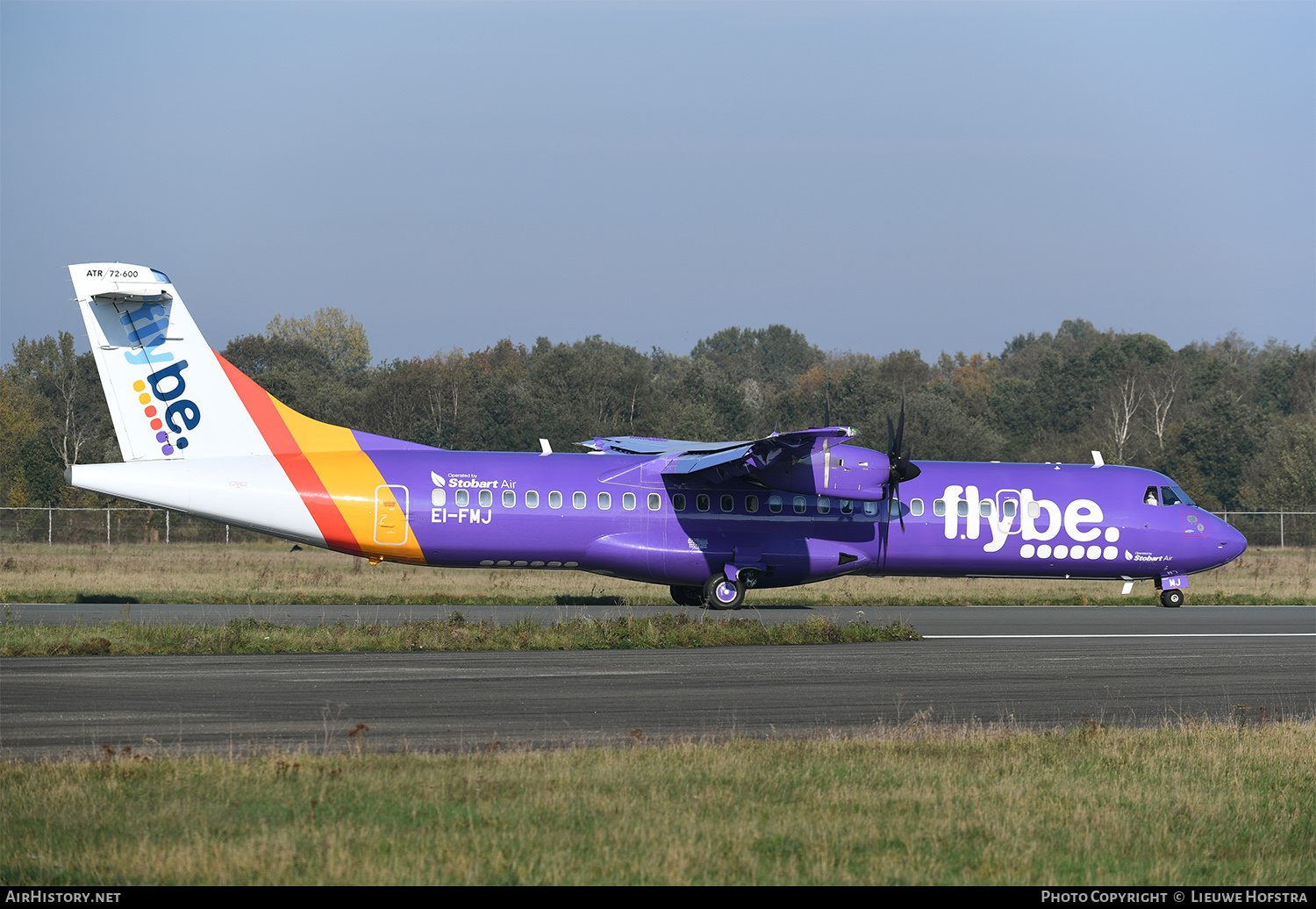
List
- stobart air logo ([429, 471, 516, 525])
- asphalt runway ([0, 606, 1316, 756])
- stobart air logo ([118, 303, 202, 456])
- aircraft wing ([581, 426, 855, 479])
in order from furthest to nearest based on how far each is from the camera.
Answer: stobart air logo ([429, 471, 516, 525]) < aircraft wing ([581, 426, 855, 479]) < stobart air logo ([118, 303, 202, 456]) < asphalt runway ([0, 606, 1316, 756])

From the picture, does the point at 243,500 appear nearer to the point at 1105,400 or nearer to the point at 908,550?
the point at 908,550

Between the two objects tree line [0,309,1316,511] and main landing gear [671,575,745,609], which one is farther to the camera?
tree line [0,309,1316,511]

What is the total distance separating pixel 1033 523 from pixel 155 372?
64.9ft

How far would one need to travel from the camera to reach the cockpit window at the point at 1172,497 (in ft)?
96.7

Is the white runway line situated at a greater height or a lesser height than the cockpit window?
lesser

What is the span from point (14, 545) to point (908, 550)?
35918 millimetres

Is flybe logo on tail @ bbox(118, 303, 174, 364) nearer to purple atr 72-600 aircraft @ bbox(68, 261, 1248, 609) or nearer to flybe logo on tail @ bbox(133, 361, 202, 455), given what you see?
purple atr 72-600 aircraft @ bbox(68, 261, 1248, 609)

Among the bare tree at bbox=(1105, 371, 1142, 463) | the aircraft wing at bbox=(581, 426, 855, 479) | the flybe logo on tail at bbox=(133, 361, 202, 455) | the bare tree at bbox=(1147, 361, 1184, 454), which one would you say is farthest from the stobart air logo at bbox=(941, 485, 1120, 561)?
the bare tree at bbox=(1147, 361, 1184, 454)

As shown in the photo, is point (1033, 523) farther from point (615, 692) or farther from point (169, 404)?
point (169, 404)

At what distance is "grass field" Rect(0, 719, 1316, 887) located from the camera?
23.7 ft

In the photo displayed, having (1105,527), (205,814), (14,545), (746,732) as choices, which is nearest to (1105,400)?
(1105,527)

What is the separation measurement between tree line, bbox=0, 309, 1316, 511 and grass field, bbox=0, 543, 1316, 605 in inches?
703

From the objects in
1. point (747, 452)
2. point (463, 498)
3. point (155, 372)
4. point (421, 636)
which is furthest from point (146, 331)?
point (747, 452)

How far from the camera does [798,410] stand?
79125 millimetres
